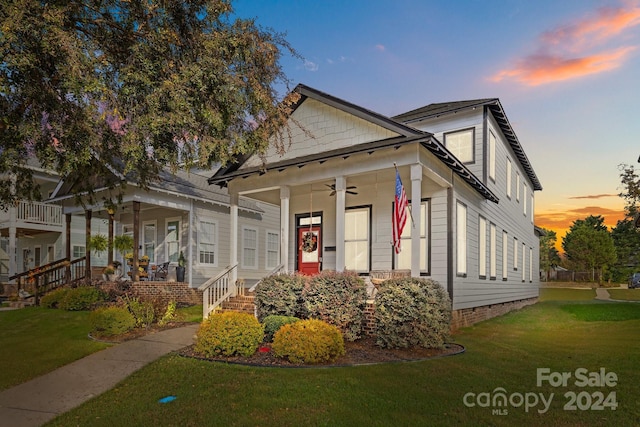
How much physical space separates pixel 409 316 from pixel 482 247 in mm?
6992

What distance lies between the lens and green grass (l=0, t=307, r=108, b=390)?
25.8 feet

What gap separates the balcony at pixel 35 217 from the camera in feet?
69.6

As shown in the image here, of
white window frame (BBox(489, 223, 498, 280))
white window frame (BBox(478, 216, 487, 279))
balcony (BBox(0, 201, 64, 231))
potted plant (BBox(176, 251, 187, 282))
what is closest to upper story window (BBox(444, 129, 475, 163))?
white window frame (BBox(478, 216, 487, 279))

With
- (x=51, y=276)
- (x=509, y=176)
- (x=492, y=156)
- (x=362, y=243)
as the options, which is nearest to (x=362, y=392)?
(x=362, y=243)

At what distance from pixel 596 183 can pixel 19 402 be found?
2279cm

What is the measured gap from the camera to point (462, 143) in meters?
15.2

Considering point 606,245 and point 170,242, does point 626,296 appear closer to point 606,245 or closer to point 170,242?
point 606,245

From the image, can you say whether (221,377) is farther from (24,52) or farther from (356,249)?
(356,249)

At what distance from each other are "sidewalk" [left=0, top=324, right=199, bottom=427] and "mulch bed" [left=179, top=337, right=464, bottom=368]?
32.1 inches

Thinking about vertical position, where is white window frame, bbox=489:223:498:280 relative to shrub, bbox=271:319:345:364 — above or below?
above

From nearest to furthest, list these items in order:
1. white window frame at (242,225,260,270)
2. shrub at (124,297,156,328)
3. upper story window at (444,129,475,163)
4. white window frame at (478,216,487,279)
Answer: shrub at (124,297,156,328) < white window frame at (478,216,487,279) < upper story window at (444,129,475,163) < white window frame at (242,225,260,270)

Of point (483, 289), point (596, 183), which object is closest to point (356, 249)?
point (483, 289)

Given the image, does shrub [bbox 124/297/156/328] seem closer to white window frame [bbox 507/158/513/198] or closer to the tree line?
white window frame [bbox 507/158/513/198]

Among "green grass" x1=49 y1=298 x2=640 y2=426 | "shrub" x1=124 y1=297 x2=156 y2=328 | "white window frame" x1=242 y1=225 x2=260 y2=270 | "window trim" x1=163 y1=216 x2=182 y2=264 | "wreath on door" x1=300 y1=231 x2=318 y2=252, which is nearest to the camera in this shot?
"green grass" x1=49 y1=298 x2=640 y2=426
